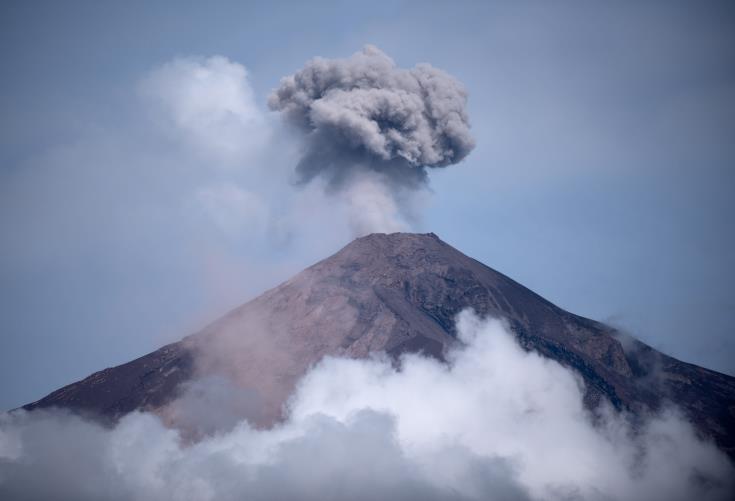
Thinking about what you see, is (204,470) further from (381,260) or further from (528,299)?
(528,299)

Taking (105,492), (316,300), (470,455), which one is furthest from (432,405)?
(105,492)

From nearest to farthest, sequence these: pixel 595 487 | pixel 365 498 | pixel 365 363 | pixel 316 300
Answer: pixel 365 498 < pixel 595 487 < pixel 365 363 < pixel 316 300

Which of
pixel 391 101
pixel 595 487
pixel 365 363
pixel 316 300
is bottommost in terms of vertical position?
pixel 595 487

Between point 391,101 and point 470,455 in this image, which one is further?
point 391,101

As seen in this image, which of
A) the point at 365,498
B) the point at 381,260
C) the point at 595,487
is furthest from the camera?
the point at 381,260

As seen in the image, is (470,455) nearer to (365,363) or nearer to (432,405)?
(432,405)

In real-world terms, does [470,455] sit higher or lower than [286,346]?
lower

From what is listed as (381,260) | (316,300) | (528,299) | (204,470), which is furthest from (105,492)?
(528,299)
